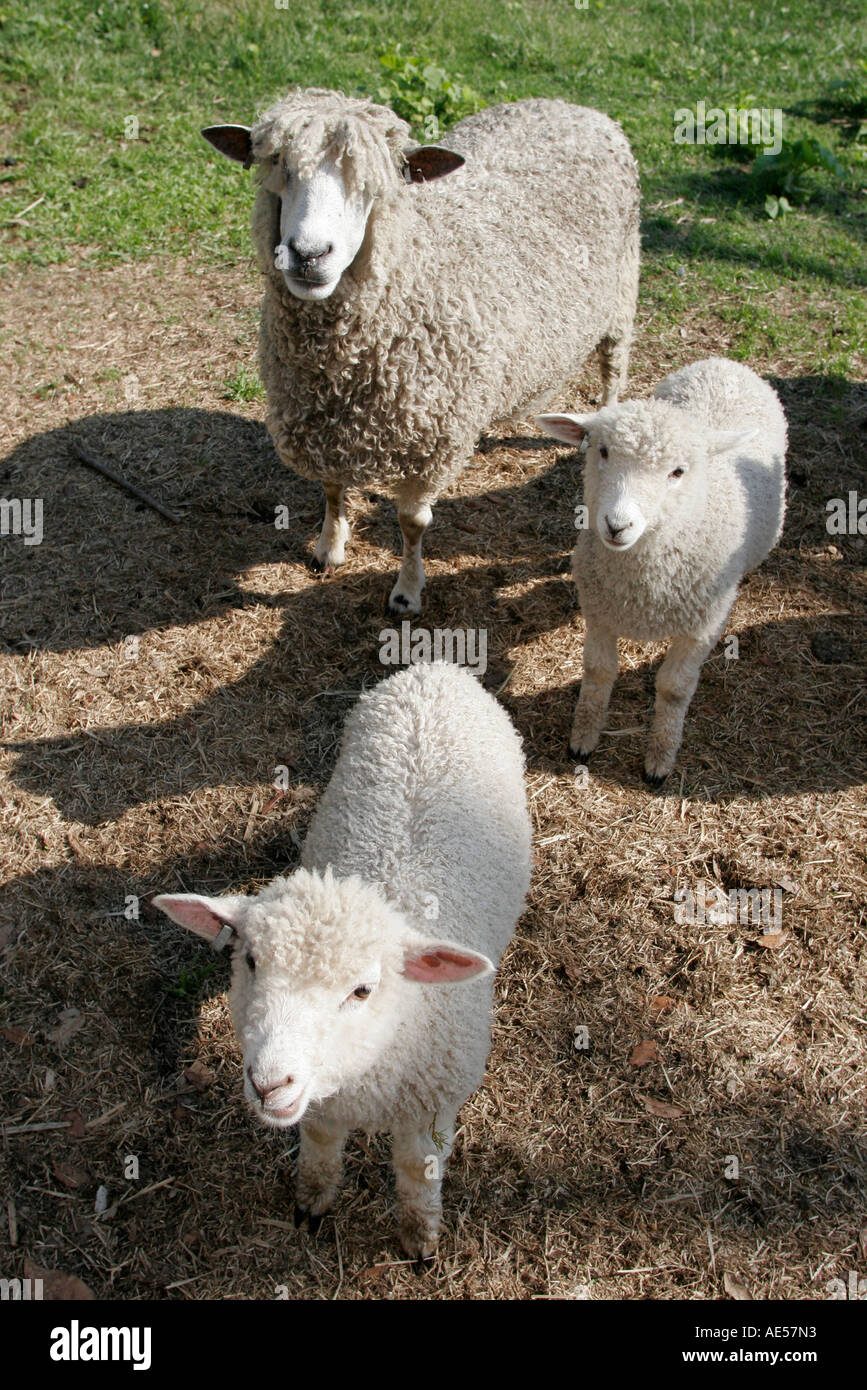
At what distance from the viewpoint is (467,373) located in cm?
451

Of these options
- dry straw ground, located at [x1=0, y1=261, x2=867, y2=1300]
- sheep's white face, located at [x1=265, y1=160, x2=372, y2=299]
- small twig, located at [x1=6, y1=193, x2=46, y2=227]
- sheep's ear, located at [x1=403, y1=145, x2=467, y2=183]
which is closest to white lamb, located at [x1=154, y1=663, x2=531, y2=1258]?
dry straw ground, located at [x1=0, y1=261, x2=867, y2=1300]

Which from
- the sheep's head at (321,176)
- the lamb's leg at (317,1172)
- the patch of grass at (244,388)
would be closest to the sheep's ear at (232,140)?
the sheep's head at (321,176)

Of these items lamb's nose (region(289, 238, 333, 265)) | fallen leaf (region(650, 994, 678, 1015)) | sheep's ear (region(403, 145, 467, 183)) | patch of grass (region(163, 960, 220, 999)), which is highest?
sheep's ear (region(403, 145, 467, 183))

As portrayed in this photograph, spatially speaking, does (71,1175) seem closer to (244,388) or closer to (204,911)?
(204,911)

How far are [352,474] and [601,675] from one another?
1.49 meters

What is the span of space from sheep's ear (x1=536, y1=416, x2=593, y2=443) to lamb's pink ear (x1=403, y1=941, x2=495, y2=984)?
2.26 metres

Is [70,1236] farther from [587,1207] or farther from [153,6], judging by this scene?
[153,6]

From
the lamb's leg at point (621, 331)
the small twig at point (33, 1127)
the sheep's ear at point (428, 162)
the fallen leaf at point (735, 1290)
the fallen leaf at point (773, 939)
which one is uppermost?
the sheep's ear at point (428, 162)

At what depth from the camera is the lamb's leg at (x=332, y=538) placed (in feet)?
16.9

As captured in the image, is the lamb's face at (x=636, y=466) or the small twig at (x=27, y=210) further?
the small twig at (x=27, y=210)

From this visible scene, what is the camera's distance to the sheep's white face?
3521 mm

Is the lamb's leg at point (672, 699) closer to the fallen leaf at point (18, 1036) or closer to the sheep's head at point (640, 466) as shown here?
the sheep's head at point (640, 466)

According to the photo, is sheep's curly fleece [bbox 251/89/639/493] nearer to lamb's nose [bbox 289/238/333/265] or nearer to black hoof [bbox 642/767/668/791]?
lamb's nose [bbox 289/238/333/265]

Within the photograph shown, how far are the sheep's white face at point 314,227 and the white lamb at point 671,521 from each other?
3.41ft
